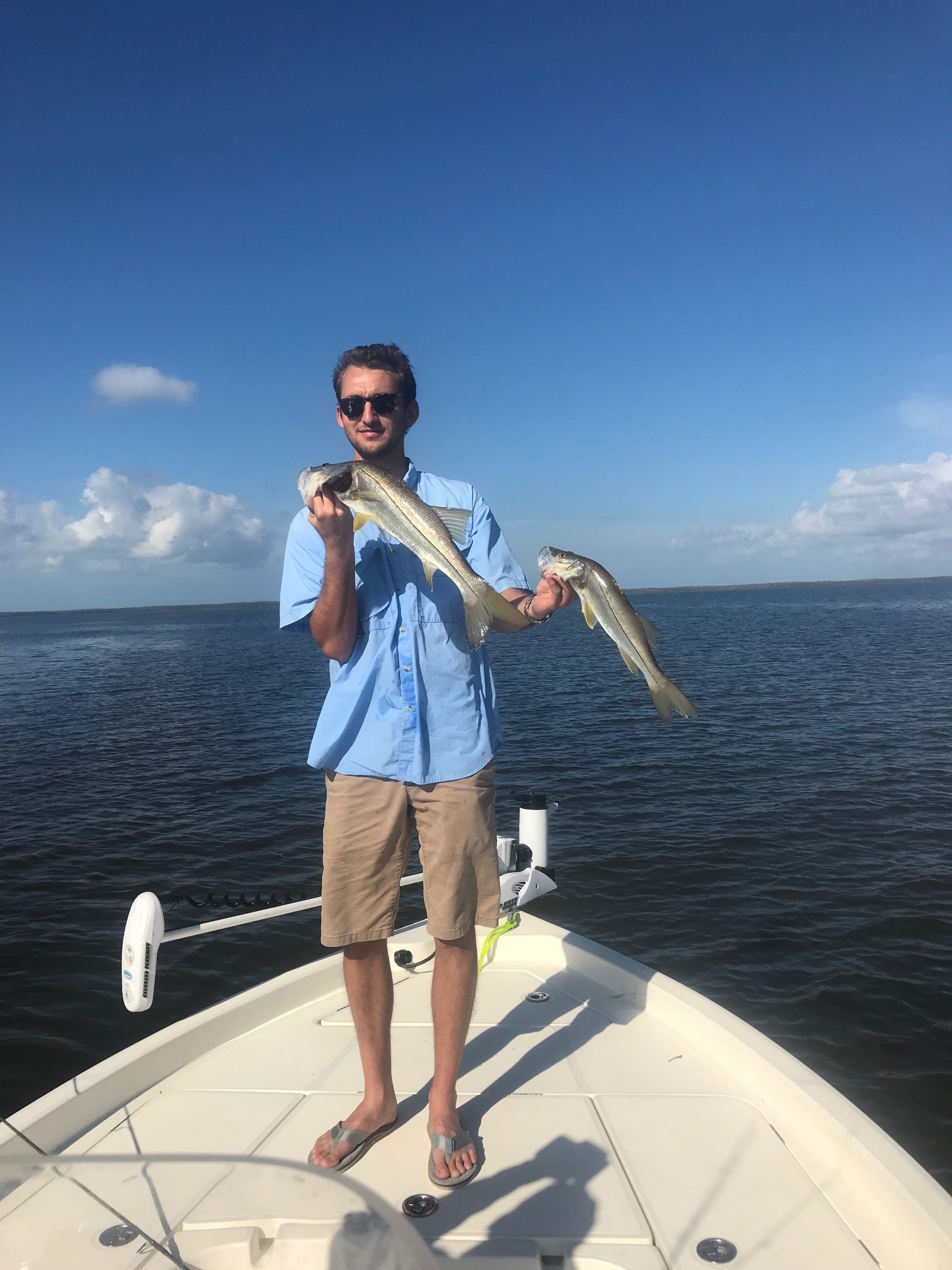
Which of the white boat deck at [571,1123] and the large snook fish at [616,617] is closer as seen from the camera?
the white boat deck at [571,1123]

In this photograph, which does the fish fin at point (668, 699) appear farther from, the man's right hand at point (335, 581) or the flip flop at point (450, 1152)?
the flip flop at point (450, 1152)

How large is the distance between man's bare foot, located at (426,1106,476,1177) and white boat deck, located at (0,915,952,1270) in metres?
0.09

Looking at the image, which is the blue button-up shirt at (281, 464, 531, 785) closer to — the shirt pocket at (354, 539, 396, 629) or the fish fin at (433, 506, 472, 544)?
the shirt pocket at (354, 539, 396, 629)

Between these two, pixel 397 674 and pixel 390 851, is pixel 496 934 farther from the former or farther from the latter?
pixel 397 674

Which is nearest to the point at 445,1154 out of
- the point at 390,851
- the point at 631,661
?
the point at 390,851

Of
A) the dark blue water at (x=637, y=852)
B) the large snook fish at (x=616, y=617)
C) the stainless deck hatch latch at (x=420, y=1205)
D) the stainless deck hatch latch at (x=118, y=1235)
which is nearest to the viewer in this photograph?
the stainless deck hatch latch at (x=118, y=1235)

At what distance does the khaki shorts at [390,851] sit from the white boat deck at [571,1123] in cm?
100

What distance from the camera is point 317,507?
332 centimetres

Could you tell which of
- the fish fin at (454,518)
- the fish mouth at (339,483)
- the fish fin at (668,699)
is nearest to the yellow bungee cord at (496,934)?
the fish fin at (668,699)

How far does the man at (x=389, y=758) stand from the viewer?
3.63 m

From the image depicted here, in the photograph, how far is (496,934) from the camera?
570 cm

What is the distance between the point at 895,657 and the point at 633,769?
29.5 metres

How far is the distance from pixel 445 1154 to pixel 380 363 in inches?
141

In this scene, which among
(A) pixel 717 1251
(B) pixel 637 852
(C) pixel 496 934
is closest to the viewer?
(A) pixel 717 1251
